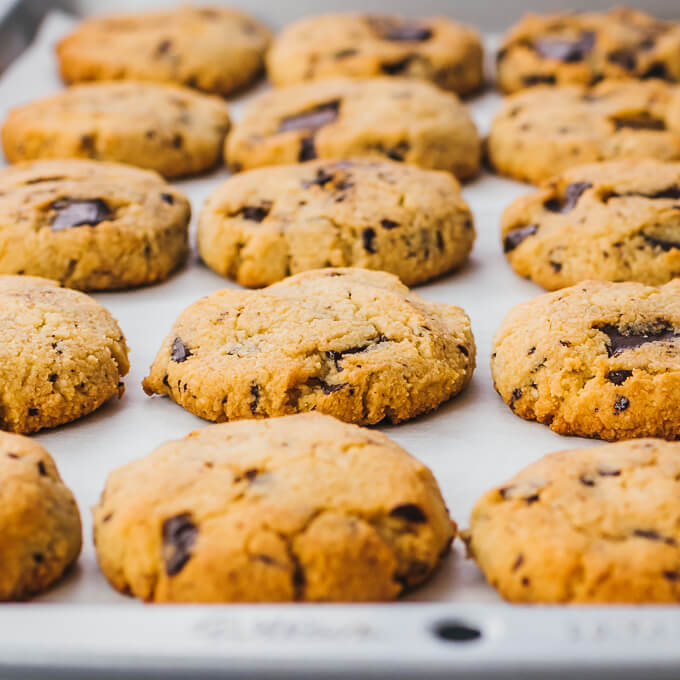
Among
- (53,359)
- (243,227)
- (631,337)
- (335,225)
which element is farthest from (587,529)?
(243,227)

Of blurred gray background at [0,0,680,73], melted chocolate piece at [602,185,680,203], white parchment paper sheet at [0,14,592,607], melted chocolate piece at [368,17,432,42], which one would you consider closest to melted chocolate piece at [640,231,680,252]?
melted chocolate piece at [602,185,680,203]

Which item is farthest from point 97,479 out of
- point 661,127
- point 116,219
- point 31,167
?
point 661,127

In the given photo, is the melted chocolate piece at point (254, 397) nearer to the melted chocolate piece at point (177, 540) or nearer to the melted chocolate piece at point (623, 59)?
the melted chocolate piece at point (177, 540)

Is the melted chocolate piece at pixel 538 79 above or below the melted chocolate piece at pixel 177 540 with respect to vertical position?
above

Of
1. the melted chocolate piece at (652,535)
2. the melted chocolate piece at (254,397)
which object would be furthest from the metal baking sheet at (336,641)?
the melted chocolate piece at (254,397)

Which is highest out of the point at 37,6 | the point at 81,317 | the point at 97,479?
the point at 37,6

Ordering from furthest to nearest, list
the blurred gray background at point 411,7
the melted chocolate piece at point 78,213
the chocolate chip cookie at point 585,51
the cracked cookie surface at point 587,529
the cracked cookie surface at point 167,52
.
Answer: the blurred gray background at point 411,7
the cracked cookie surface at point 167,52
the chocolate chip cookie at point 585,51
the melted chocolate piece at point 78,213
the cracked cookie surface at point 587,529

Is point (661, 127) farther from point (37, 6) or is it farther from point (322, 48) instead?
point (37, 6)
